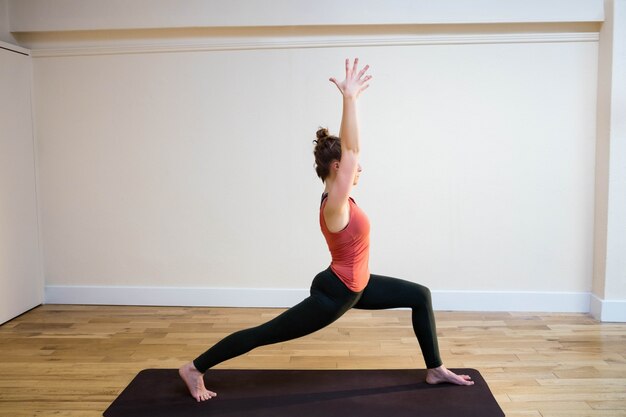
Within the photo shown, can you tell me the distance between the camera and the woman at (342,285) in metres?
1.98

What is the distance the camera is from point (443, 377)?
2387 millimetres

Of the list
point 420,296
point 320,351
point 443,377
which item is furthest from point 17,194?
point 443,377

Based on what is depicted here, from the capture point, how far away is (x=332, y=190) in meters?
2.01

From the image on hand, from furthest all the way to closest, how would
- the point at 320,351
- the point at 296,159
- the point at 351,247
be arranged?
the point at 296,159 < the point at 320,351 < the point at 351,247

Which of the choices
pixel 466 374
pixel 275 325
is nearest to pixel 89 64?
pixel 275 325

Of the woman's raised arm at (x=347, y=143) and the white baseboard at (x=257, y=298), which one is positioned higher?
the woman's raised arm at (x=347, y=143)

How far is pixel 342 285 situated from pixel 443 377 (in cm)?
69

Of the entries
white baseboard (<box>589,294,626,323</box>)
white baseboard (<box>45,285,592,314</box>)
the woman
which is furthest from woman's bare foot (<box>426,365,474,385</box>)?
white baseboard (<box>589,294,626,323</box>)

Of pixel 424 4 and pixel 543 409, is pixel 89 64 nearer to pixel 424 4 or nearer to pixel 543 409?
pixel 424 4

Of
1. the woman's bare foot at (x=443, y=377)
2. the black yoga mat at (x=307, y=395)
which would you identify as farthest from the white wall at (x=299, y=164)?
the woman's bare foot at (x=443, y=377)

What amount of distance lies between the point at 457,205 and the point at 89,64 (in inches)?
111

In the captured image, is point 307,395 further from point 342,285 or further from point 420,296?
point 420,296

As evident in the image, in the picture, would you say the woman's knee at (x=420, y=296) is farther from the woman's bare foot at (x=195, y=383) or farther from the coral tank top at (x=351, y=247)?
the woman's bare foot at (x=195, y=383)

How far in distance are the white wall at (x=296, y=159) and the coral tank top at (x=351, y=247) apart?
160 cm
